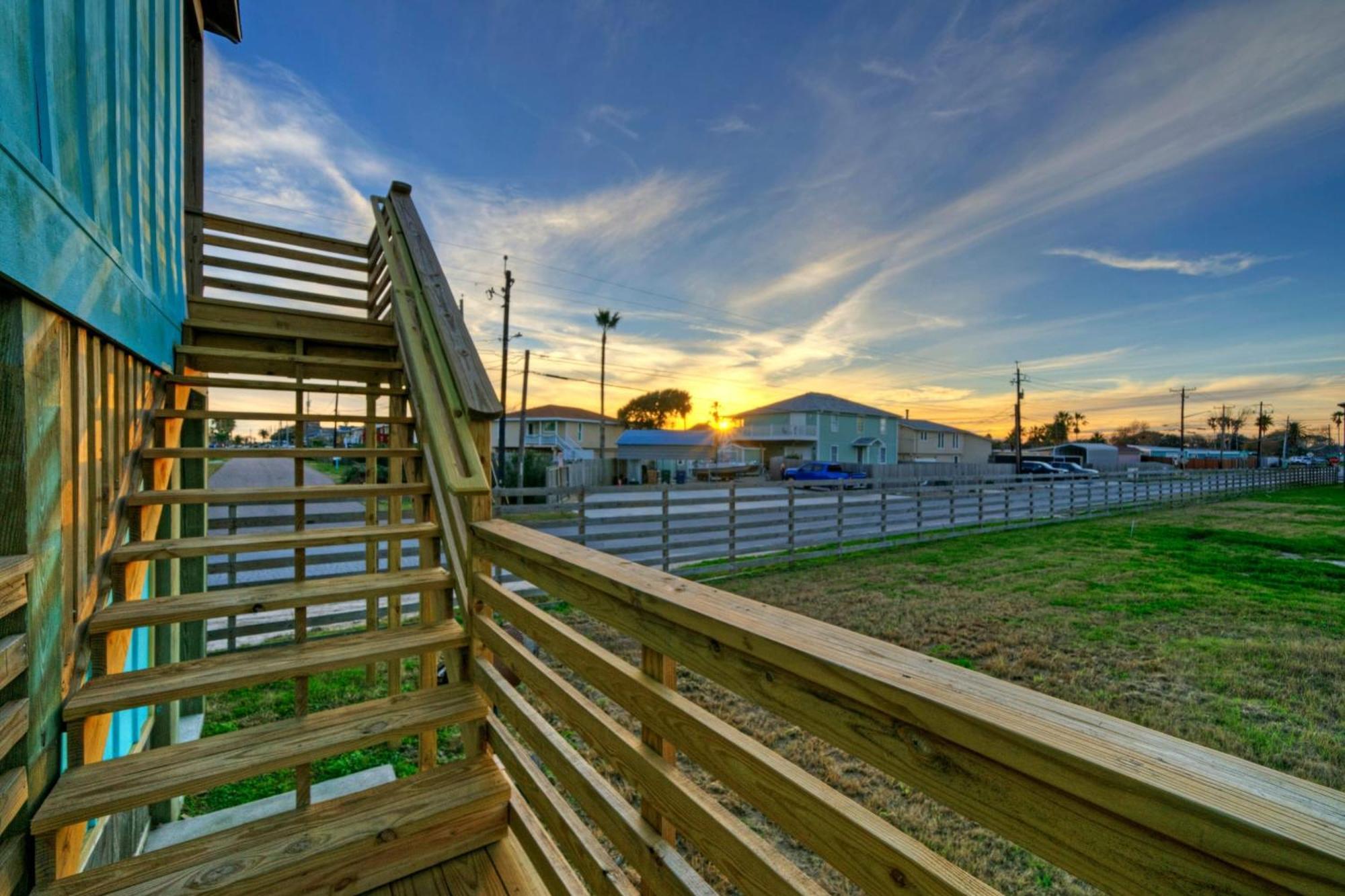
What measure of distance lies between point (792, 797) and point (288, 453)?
287 cm

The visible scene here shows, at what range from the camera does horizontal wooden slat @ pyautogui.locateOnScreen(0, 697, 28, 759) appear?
130 cm

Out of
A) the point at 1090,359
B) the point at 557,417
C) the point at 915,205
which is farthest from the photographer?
the point at 557,417

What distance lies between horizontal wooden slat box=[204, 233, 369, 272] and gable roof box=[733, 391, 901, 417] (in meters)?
27.2

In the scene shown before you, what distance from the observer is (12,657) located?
4.40ft

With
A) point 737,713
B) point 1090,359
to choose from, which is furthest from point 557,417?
point 737,713

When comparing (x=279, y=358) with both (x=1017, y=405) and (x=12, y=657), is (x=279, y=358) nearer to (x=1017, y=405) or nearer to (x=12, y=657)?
(x=12, y=657)

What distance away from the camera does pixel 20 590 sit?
1374 millimetres

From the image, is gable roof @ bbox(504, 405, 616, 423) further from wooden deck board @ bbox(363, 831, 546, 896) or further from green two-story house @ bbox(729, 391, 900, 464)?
wooden deck board @ bbox(363, 831, 546, 896)

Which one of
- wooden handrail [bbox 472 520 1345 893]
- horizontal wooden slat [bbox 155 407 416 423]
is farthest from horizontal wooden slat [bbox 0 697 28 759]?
wooden handrail [bbox 472 520 1345 893]

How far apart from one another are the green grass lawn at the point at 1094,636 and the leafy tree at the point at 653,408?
1365 inches

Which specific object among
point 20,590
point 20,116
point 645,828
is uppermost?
point 20,116

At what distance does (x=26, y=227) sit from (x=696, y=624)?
6.23ft

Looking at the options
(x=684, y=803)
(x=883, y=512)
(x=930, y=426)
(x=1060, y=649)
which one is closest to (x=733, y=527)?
(x=883, y=512)

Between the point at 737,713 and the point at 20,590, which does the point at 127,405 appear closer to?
the point at 20,590
